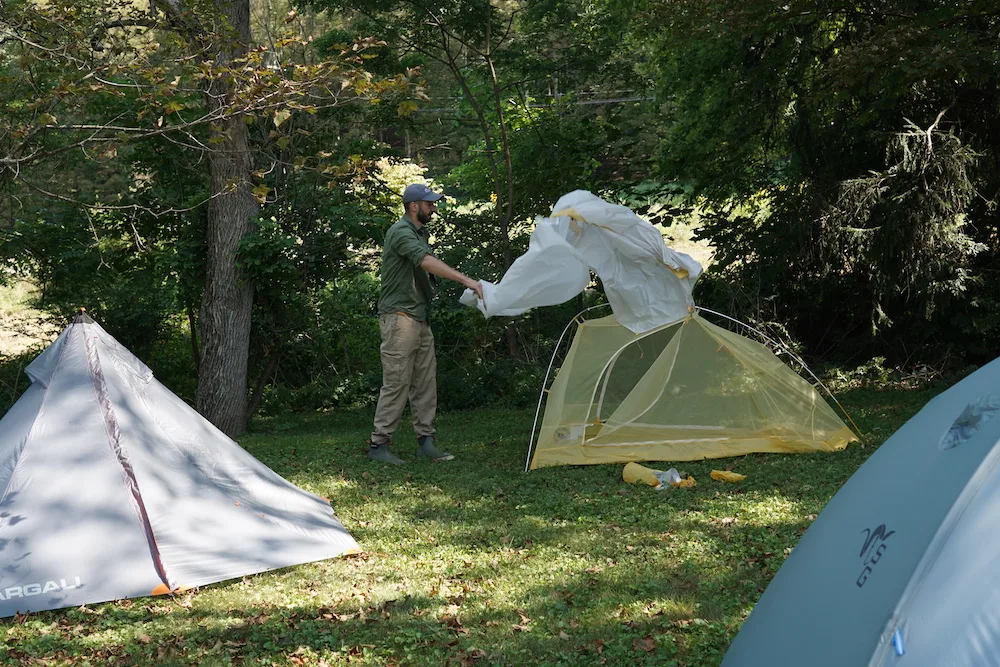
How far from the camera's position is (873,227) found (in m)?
10.4

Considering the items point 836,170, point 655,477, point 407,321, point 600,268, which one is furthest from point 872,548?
point 836,170

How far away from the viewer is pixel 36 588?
4230 millimetres

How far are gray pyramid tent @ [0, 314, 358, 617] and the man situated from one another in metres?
1.97

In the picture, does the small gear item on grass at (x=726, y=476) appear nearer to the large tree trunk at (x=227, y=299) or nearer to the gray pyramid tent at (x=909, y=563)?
the gray pyramid tent at (x=909, y=563)

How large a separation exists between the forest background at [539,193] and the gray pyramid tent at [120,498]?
4449 millimetres

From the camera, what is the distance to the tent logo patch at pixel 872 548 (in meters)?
2.50

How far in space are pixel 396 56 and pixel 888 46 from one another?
216 inches

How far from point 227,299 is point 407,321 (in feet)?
11.6

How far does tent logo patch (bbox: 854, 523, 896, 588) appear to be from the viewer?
98.3 inches

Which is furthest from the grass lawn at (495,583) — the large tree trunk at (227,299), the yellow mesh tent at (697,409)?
the large tree trunk at (227,299)

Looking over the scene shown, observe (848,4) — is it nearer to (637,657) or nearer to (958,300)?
(958,300)

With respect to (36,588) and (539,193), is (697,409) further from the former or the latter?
(539,193)

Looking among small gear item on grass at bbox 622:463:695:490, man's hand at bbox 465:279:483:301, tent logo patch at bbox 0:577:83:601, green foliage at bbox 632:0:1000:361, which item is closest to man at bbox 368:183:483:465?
man's hand at bbox 465:279:483:301

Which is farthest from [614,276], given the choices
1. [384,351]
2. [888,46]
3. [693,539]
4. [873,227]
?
[873,227]
